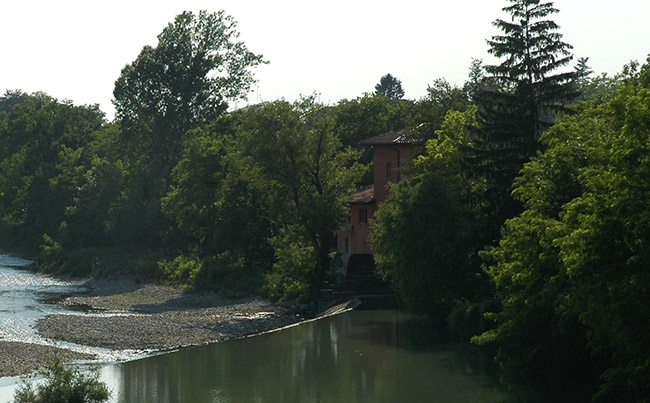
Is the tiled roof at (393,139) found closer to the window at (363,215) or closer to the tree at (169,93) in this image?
the window at (363,215)

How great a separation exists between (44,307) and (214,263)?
1301cm

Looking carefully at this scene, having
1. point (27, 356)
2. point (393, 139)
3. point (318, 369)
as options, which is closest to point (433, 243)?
point (318, 369)

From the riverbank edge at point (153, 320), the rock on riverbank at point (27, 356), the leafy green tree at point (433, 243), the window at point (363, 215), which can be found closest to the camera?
the rock on riverbank at point (27, 356)

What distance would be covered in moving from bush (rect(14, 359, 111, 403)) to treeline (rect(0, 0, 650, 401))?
13.6 metres

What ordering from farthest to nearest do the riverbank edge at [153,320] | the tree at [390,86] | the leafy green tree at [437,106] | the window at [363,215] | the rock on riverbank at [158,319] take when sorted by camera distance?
the tree at [390,86] < the window at [363,215] < the leafy green tree at [437,106] < the rock on riverbank at [158,319] < the riverbank edge at [153,320]

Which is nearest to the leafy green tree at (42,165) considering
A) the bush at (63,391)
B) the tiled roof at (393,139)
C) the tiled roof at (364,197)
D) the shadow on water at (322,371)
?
the tiled roof at (364,197)

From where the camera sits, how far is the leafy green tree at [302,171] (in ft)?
172

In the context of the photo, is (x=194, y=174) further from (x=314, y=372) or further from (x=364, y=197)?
(x=314, y=372)

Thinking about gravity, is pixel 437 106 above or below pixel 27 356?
above

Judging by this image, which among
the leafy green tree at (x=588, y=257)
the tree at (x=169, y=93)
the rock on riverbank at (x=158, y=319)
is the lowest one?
the rock on riverbank at (x=158, y=319)

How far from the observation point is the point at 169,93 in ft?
260

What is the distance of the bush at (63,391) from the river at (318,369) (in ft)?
9.86

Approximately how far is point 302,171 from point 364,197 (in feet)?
22.0

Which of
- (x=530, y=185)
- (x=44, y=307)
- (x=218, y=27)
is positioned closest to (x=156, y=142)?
(x=218, y=27)
